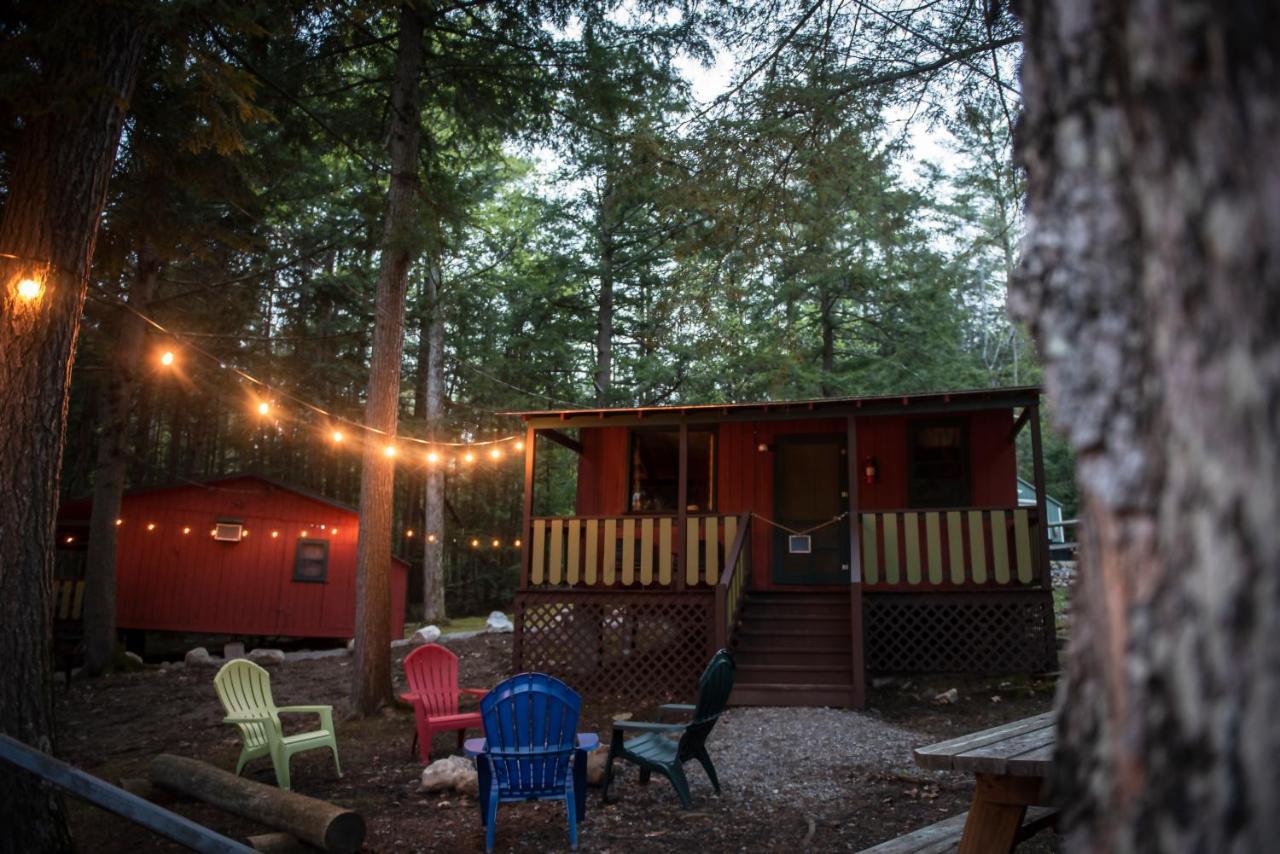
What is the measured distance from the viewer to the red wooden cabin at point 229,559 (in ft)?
50.9

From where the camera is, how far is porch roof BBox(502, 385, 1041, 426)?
32.2ft

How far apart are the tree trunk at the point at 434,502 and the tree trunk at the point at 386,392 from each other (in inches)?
389

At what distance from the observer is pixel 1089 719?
2.68 feet

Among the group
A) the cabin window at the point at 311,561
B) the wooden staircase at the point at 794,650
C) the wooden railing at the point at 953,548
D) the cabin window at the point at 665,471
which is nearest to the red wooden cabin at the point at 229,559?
the cabin window at the point at 311,561

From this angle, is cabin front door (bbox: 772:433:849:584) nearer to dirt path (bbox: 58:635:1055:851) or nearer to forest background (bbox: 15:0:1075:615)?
forest background (bbox: 15:0:1075:615)

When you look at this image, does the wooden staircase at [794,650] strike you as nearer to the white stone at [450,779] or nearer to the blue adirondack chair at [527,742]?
the white stone at [450,779]

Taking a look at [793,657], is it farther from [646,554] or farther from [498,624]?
[498,624]

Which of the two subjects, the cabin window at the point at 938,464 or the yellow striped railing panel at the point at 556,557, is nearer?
the yellow striped railing panel at the point at 556,557

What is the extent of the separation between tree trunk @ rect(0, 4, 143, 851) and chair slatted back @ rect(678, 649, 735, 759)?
135 inches

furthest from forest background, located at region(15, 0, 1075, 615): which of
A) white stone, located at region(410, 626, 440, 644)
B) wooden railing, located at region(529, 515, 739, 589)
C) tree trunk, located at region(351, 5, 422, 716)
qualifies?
white stone, located at region(410, 626, 440, 644)

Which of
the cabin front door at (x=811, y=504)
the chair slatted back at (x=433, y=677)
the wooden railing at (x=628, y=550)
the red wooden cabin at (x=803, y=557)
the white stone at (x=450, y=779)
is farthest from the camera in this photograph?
the cabin front door at (x=811, y=504)

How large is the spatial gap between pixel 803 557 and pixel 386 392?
601 centimetres

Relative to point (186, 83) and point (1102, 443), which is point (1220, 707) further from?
point (186, 83)

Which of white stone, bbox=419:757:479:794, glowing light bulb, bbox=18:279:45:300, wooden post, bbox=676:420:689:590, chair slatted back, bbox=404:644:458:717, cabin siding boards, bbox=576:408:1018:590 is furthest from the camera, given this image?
Result: cabin siding boards, bbox=576:408:1018:590
